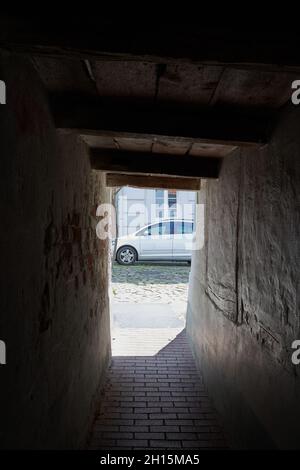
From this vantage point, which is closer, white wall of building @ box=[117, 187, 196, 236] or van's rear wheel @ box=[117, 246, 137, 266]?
van's rear wheel @ box=[117, 246, 137, 266]

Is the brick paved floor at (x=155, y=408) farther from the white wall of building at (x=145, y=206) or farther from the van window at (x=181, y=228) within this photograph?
the white wall of building at (x=145, y=206)

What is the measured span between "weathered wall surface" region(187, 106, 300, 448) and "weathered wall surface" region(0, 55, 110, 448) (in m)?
1.22

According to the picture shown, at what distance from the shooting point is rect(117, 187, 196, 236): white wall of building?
1547 centimetres

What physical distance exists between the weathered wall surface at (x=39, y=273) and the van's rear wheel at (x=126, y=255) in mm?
9592

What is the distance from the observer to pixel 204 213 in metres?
5.00

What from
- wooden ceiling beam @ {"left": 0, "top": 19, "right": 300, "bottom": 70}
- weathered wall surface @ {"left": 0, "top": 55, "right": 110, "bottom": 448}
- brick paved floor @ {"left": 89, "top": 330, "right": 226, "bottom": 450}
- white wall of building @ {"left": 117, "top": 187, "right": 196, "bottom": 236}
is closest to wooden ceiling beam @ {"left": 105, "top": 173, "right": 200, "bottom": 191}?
weathered wall surface @ {"left": 0, "top": 55, "right": 110, "bottom": 448}

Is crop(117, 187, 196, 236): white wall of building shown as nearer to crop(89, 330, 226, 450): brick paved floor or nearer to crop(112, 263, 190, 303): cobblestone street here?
crop(112, 263, 190, 303): cobblestone street

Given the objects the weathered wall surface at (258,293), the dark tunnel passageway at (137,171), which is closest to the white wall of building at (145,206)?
the weathered wall surface at (258,293)

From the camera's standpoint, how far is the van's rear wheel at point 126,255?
12.9 metres

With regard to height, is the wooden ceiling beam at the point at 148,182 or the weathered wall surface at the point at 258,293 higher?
the wooden ceiling beam at the point at 148,182

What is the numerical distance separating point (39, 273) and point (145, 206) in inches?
564

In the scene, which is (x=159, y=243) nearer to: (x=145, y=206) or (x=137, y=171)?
(x=145, y=206)

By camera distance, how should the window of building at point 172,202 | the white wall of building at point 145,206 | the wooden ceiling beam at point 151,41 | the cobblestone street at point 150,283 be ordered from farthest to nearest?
the window of building at point 172,202 → the white wall of building at point 145,206 → the cobblestone street at point 150,283 → the wooden ceiling beam at point 151,41

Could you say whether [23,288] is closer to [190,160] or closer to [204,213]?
[190,160]
